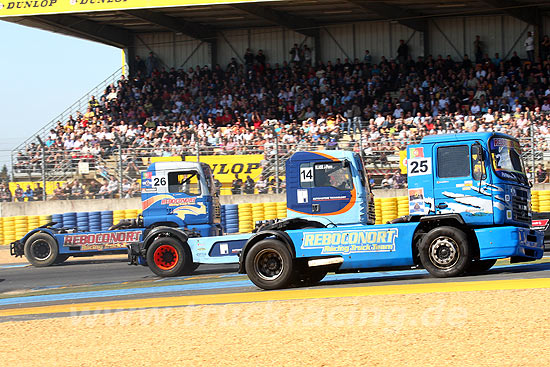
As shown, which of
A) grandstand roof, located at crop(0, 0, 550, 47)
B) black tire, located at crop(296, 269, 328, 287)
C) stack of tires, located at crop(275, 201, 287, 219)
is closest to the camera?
black tire, located at crop(296, 269, 328, 287)

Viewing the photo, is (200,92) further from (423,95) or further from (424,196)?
(424,196)

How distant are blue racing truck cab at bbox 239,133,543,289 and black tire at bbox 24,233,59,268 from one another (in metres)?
7.92

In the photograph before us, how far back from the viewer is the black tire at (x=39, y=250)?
19.1m

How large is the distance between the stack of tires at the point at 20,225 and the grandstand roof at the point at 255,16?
10.0 metres

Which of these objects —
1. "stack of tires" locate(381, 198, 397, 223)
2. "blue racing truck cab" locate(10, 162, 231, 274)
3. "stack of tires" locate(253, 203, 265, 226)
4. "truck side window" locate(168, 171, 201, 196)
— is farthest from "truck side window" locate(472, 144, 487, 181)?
"stack of tires" locate(253, 203, 265, 226)

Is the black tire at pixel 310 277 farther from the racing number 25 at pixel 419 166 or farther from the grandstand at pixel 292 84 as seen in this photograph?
the grandstand at pixel 292 84

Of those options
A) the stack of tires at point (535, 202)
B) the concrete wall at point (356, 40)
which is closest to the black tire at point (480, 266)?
the stack of tires at point (535, 202)

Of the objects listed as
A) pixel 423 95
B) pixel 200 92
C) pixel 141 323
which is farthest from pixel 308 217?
pixel 200 92

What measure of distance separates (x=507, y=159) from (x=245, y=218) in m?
12.2

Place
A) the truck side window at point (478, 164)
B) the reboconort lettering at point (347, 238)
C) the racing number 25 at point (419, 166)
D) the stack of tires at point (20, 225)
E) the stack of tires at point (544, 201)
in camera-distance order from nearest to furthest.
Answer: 1. the truck side window at point (478, 164)
2. the reboconort lettering at point (347, 238)
3. the racing number 25 at point (419, 166)
4. the stack of tires at point (544, 201)
5. the stack of tires at point (20, 225)

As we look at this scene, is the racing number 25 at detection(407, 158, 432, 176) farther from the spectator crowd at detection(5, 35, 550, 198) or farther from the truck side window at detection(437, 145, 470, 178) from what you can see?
the spectator crowd at detection(5, 35, 550, 198)

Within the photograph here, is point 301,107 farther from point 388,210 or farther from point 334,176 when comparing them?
point 334,176

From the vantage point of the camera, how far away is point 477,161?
12328 mm

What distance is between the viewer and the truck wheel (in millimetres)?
12492
